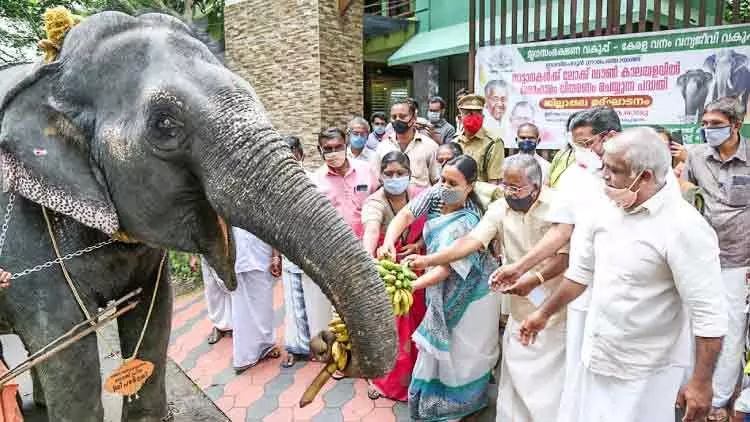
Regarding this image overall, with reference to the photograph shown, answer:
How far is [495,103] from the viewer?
6207mm

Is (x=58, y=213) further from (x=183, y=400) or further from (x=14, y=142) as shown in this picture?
(x=183, y=400)

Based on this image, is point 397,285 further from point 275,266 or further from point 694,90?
point 694,90

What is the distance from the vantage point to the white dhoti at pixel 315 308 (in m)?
4.72

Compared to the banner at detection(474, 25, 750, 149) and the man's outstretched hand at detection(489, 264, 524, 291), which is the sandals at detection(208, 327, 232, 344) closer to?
the man's outstretched hand at detection(489, 264, 524, 291)

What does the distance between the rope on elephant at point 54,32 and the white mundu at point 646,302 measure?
231 cm

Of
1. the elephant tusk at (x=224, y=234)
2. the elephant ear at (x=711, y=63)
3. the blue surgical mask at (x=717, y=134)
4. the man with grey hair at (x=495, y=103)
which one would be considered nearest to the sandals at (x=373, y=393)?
the elephant tusk at (x=224, y=234)

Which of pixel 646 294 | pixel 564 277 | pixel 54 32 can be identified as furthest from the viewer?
pixel 564 277

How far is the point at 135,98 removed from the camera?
1.85m

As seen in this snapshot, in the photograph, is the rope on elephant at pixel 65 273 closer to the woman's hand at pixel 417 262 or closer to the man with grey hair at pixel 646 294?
the woman's hand at pixel 417 262

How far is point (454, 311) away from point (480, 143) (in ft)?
7.81

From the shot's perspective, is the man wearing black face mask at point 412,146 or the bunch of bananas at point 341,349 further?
the man wearing black face mask at point 412,146

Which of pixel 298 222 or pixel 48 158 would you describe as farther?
pixel 48 158

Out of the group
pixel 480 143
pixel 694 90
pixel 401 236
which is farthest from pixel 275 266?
pixel 694 90

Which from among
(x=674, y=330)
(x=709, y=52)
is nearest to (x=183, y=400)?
(x=674, y=330)
